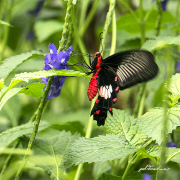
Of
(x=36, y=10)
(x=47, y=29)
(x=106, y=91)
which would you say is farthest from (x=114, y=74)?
(x=36, y=10)

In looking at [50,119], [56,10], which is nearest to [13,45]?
[56,10]

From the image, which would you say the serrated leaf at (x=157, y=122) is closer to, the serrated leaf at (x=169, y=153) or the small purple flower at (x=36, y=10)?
the serrated leaf at (x=169, y=153)

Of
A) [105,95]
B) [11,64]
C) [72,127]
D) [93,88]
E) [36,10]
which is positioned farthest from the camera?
[36,10]

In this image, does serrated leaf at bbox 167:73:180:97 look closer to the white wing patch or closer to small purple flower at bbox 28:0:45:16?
the white wing patch

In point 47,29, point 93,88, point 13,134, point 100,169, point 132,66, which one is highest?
point 47,29

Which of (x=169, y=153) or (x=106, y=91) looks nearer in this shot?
(x=169, y=153)

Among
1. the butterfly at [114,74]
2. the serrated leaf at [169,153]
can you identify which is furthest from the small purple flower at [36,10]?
the serrated leaf at [169,153]

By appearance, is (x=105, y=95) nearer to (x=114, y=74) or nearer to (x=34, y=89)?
(x=114, y=74)

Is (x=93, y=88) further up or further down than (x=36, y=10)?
further down

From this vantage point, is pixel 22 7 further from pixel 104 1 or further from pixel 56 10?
pixel 104 1
